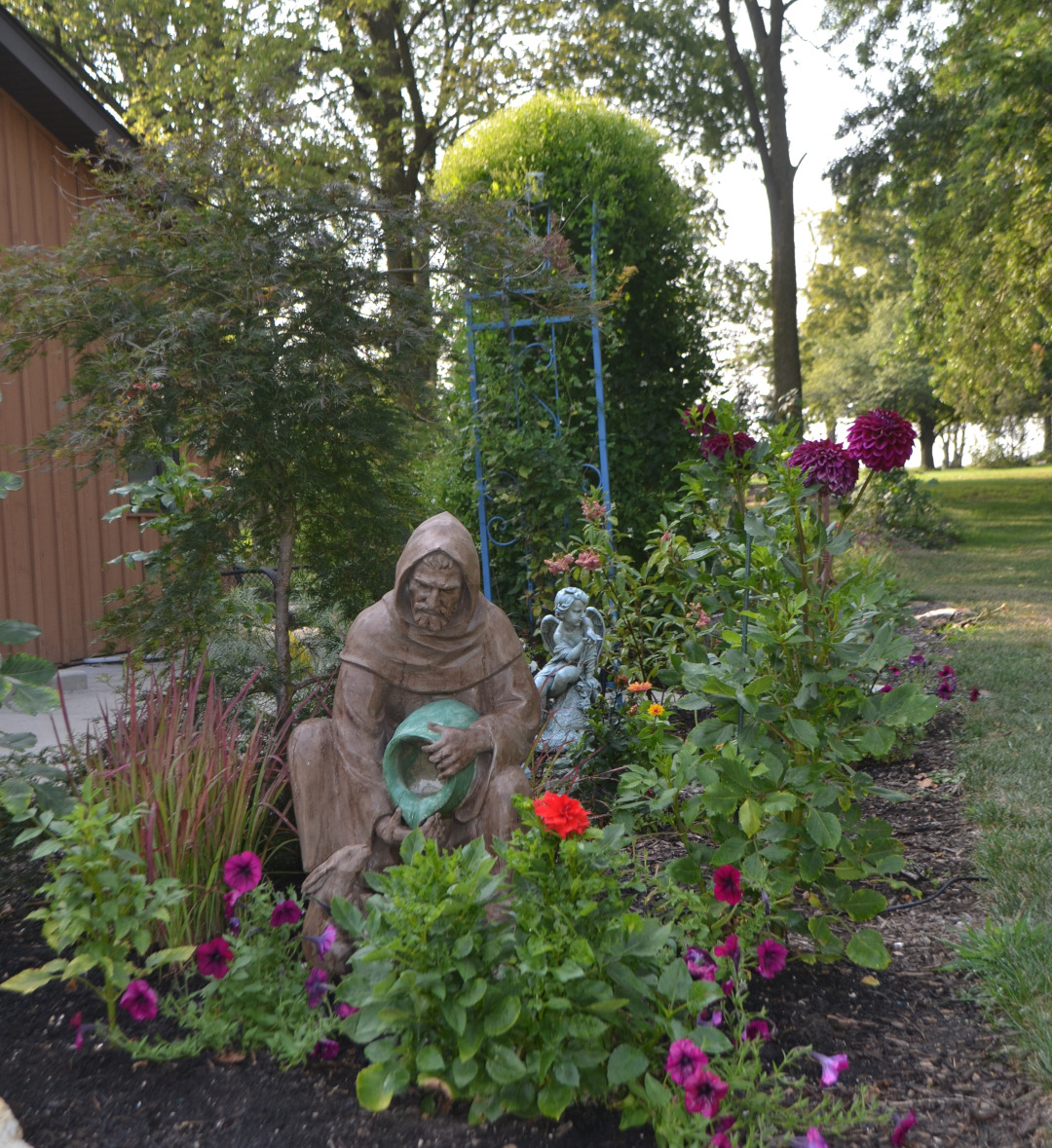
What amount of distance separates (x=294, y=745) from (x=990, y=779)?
322 centimetres

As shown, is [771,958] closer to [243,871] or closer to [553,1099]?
[553,1099]

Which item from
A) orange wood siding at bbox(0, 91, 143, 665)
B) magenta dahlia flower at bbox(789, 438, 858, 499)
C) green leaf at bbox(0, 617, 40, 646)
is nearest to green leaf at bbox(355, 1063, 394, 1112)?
green leaf at bbox(0, 617, 40, 646)

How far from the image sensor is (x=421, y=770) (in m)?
2.96

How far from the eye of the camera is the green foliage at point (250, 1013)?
2.32 meters

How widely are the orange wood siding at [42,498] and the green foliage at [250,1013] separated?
643 centimetres

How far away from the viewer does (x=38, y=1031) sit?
2486mm

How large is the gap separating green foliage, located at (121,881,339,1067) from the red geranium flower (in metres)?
0.77

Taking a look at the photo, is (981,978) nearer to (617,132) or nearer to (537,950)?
(537,950)

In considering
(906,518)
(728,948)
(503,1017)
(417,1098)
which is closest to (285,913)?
(417,1098)

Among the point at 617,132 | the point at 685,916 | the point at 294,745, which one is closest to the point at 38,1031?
the point at 294,745

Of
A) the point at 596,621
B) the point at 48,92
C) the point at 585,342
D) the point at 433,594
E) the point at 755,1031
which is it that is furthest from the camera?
the point at 48,92

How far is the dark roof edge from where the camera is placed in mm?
7598

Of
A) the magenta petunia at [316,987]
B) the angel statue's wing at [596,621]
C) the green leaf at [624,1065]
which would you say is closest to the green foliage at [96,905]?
the magenta petunia at [316,987]

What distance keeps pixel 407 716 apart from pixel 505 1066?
1199 millimetres
